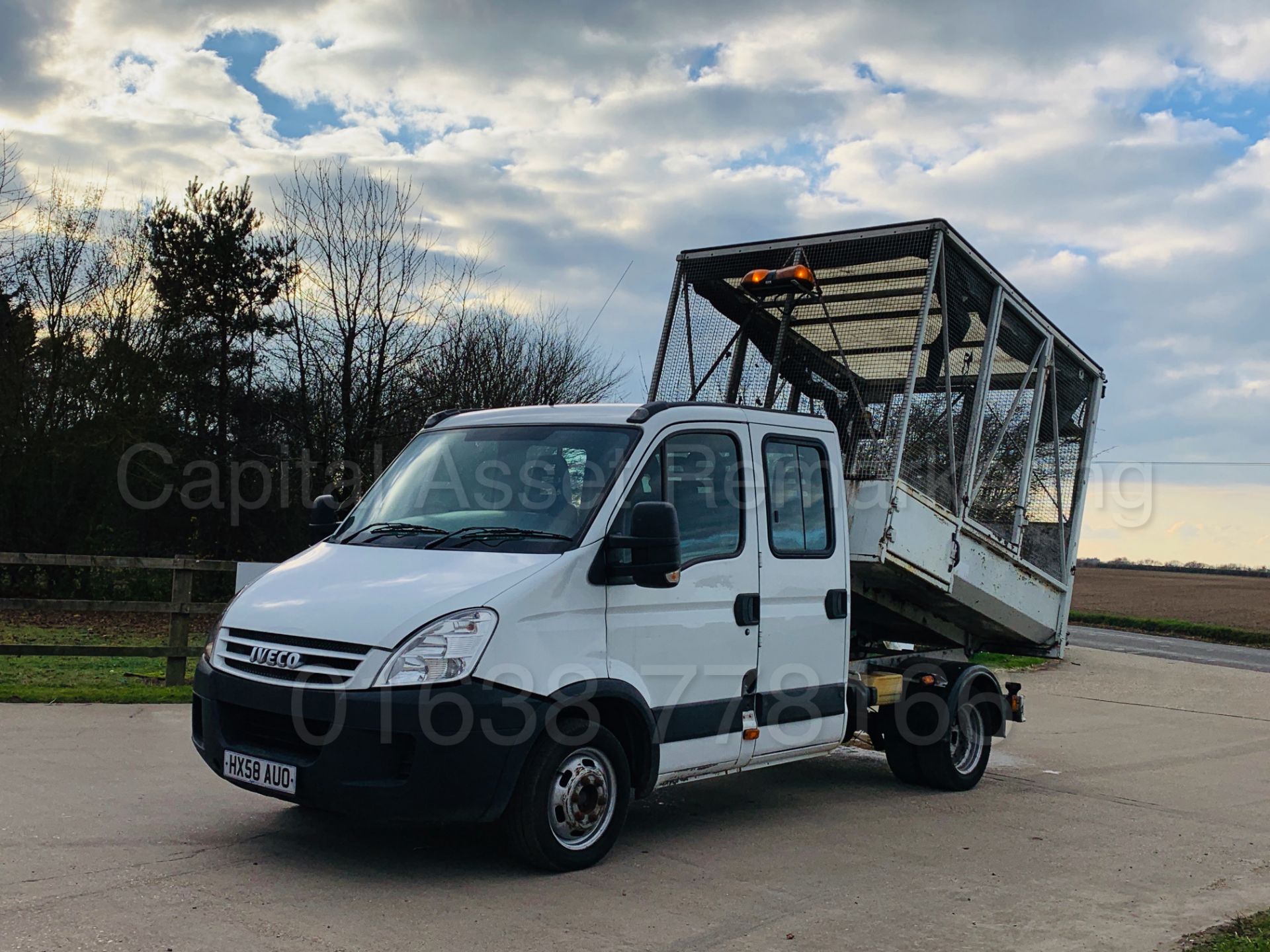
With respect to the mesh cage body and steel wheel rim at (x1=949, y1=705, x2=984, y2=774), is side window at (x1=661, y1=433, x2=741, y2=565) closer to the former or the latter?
the mesh cage body

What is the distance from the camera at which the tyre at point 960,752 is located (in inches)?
335

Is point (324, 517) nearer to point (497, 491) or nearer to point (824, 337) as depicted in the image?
point (497, 491)

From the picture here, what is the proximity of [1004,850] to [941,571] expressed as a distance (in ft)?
6.41

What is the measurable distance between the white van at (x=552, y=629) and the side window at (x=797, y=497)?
15 mm

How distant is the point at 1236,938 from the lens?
5281 mm

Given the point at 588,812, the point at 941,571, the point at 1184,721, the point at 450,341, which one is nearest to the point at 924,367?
the point at 941,571

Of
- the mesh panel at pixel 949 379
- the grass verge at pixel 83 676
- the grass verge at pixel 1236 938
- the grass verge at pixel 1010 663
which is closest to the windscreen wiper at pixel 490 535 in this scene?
the mesh panel at pixel 949 379

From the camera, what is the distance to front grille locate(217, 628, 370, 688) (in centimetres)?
550

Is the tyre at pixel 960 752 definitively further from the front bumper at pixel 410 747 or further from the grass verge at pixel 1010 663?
the grass verge at pixel 1010 663

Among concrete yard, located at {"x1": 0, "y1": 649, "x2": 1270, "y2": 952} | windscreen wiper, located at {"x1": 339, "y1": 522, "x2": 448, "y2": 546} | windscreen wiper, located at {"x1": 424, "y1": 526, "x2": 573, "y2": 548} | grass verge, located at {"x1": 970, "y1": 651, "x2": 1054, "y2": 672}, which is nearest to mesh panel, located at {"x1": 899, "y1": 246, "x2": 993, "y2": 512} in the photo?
concrete yard, located at {"x1": 0, "y1": 649, "x2": 1270, "y2": 952}

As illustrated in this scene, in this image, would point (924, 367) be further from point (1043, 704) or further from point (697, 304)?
point (1043, 704)

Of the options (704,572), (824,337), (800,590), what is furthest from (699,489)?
(824,337)

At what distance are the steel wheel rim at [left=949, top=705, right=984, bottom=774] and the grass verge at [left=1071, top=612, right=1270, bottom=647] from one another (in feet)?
68.0

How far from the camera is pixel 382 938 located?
4.83 metres
